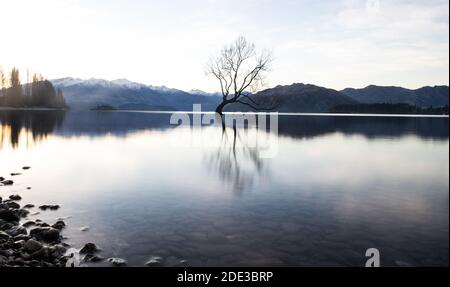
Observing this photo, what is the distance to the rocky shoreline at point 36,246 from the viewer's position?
824 cm

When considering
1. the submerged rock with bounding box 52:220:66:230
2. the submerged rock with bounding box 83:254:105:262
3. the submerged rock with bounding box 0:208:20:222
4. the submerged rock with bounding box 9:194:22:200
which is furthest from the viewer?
the submerged rock with bounding box 9:194:22:200

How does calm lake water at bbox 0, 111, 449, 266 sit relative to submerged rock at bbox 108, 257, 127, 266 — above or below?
above

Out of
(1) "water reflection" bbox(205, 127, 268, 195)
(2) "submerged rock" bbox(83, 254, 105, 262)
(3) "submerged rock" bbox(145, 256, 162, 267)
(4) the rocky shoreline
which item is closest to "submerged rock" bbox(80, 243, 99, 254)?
(4) the rocky shoreline

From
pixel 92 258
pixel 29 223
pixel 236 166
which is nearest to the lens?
pixel 92 258

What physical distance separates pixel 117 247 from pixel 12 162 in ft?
56.9

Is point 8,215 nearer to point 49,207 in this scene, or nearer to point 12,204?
point 12,204

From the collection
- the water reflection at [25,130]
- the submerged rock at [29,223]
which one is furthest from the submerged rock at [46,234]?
the water reflection at [25,130]

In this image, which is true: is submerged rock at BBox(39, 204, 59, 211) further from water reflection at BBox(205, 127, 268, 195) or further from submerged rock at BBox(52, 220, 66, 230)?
water reflection at BBox(205, 127, 268, 195)

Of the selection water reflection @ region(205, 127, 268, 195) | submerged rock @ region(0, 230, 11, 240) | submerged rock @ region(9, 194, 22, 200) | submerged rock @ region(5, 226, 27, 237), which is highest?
water reflection @ region(205, 127, 268, 195)

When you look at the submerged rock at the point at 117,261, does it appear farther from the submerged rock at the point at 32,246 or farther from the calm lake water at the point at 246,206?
the submerged rock at the point at 32,246

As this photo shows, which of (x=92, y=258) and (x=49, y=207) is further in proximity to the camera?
(x=49, y=207)

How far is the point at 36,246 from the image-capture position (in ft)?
29.0

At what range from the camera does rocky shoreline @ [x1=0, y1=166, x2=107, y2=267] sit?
27.0 ft

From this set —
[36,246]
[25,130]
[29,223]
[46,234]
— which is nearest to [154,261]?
[36,246]
